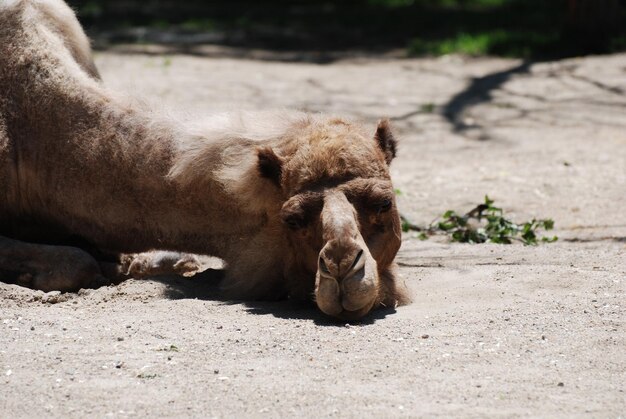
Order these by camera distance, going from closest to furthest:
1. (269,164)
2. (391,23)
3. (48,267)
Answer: (269,164), (48,267), (391,23)

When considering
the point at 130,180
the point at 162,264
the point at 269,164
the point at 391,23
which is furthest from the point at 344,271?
the point at 391,23

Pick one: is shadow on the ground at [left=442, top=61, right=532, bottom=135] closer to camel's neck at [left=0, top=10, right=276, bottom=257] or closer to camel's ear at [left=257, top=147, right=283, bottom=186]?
camel's neck at [left=0, top=10, right=276, bottom=257]

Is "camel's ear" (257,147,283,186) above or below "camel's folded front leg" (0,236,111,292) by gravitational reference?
above

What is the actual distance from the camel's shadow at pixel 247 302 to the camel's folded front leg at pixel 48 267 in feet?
1.23

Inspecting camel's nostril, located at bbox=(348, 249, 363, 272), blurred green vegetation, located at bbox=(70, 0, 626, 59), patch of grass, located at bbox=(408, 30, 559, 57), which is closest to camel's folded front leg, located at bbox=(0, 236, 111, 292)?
camel's nostril, located at bbox=(348, 249, 363, 272)

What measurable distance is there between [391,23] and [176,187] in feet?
42.9

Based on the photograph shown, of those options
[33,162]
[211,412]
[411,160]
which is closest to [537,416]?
[211,412]

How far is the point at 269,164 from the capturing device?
17.4 ft

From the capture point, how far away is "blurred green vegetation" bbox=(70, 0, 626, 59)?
47.1 feet

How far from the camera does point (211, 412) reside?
3.81 metres

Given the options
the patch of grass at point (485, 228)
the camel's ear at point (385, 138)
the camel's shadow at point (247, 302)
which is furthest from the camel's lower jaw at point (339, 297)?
the patch of grass at point (485, 228)

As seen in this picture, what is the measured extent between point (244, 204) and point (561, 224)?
3.12 metres

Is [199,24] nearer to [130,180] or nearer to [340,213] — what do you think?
[130,180]

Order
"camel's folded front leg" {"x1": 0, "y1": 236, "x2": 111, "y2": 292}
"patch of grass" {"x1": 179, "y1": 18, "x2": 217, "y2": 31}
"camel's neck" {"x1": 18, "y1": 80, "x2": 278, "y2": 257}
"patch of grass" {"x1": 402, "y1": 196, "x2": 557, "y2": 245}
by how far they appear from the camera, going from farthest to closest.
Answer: "patch of grass" {"x1": 179, "y1": 18, "x2": 217, "y2": 31} → "patch of grass" {"x1": 402, "y1": 196, "x2": 557, "y2": 245} → "camel's folded front leg" {"x1": 0, "y1": 236, "x2": 111, "y2": 292} → "camel's neck" {"x1": 18, "y1": 80, "x2": 278, "y2": 257}
